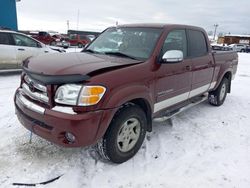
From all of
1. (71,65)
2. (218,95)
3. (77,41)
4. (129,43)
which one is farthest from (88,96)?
(77,41)

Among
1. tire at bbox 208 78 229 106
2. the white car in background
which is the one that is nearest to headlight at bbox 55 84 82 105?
tire at bbox 208 78 229 106

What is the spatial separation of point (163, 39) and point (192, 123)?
1.92m

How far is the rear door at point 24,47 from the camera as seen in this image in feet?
28.4

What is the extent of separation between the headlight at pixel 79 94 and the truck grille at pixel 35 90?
0.21 metres

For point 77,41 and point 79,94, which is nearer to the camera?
A: point 79,94

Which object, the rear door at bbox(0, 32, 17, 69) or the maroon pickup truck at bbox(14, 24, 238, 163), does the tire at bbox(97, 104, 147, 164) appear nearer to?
the maroon pickup truck at bbox(14, 24, 238, 163)

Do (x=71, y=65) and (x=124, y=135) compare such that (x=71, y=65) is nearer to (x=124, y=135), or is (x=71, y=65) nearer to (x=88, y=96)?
(x=88, y=96)

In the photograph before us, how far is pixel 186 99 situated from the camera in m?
4.48

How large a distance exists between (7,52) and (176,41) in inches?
259

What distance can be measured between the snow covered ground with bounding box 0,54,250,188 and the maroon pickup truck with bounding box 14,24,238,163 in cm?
31

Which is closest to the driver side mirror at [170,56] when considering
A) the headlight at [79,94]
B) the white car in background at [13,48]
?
the headlight at [79,94]

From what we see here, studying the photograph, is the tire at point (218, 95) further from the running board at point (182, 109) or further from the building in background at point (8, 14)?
the building in background at point (8, 14)

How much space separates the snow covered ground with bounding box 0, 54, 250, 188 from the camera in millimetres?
2826

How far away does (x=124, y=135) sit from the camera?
10.3ft
